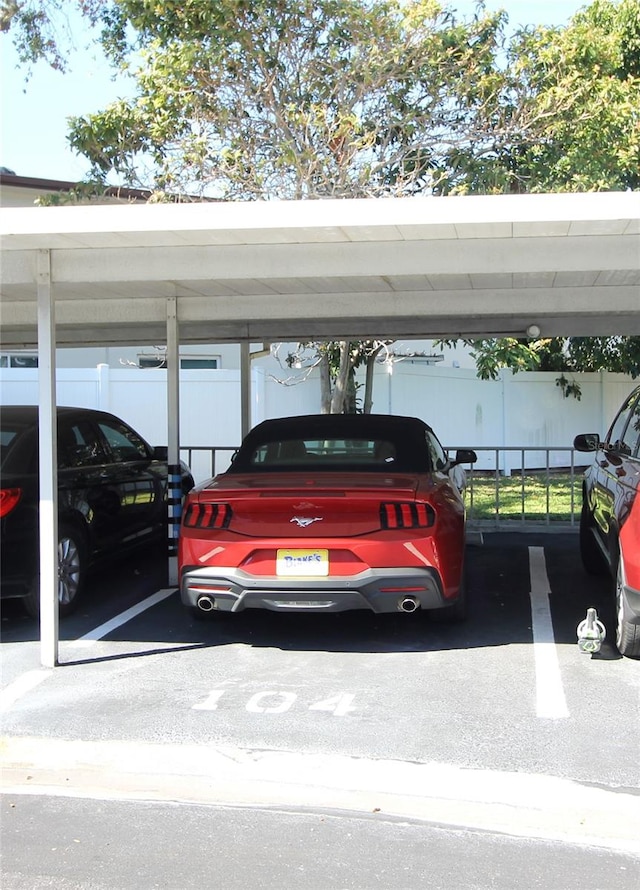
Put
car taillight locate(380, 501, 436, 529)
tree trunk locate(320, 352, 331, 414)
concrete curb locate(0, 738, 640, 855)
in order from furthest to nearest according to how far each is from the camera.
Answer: tree trunk locate(320, 352, 331, 414) → car taillight locate(380, 501, 436, 529) → concrete curb locate(0, 738, 640, 855)

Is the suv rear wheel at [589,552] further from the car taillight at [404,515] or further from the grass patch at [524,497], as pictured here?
the car taillight at [404,515]

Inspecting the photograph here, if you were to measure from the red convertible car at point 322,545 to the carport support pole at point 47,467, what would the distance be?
86cm

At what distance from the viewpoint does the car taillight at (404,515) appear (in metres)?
5.68

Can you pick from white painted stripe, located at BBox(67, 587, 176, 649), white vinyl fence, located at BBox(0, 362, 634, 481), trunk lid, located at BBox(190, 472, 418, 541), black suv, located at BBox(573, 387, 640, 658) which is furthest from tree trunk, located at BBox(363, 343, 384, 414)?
trunk lid, located at BBox(190, 472, 418, 541)

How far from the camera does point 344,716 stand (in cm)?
484

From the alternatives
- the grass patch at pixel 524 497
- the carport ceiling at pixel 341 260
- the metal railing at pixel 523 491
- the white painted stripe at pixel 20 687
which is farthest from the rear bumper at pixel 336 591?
the grass patch at pixel 524 497

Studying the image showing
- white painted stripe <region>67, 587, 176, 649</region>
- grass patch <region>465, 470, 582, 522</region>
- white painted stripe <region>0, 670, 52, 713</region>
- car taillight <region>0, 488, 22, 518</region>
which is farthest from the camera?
grass patch <region>465, 470, 582, 522</region>

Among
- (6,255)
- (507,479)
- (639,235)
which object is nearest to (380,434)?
(639,235)

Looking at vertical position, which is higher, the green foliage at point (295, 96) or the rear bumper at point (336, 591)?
the green foliage at point (295, 96)

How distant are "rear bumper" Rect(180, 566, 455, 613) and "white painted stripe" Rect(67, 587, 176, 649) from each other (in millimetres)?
1285

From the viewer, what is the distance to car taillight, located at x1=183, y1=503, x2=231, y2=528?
5.89 m

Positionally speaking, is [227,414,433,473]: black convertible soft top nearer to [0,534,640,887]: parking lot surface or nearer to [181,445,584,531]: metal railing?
[0,534,640,887]: parking lot surface

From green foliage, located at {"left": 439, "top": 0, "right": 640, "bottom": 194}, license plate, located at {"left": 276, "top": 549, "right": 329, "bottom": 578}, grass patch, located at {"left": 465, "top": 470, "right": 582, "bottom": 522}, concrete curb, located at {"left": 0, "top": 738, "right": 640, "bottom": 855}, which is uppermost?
green foliage, located at {"left": 439, "top": 0, "right": 640, "bottom": 194}

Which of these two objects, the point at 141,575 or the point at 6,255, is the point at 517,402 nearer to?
the point at 141,575
